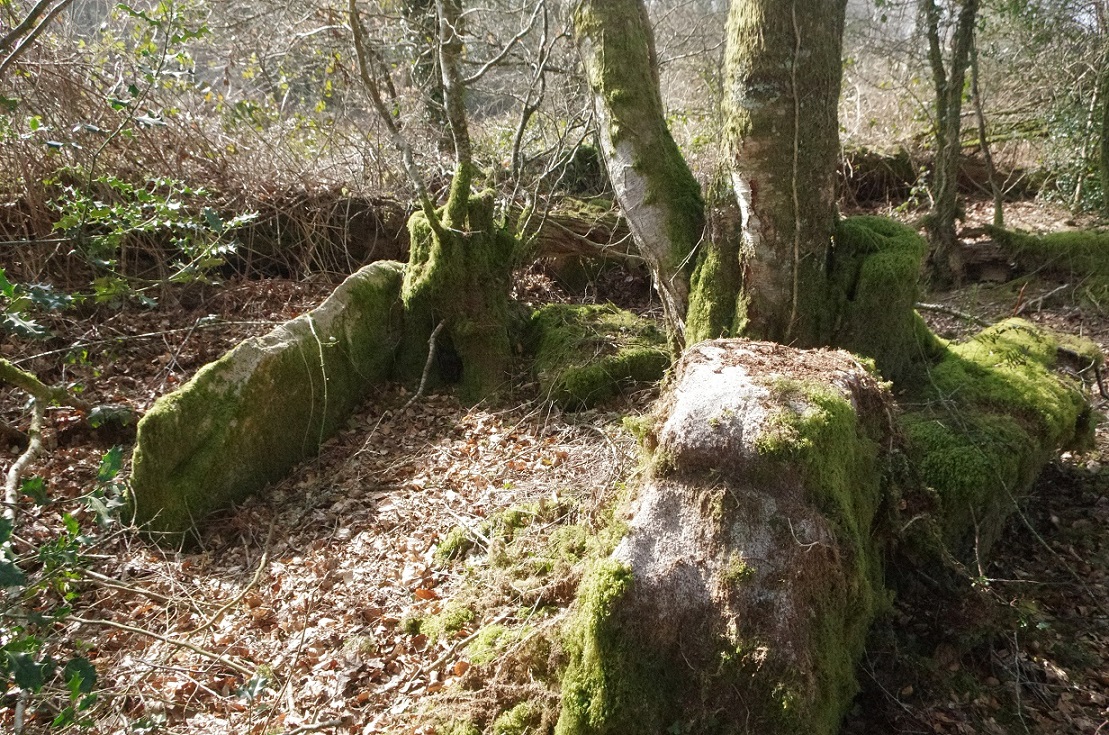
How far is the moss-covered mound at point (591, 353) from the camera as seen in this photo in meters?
6.17

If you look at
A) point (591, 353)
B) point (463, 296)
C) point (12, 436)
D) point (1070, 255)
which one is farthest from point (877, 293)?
point (12, 436)

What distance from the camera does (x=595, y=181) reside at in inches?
378

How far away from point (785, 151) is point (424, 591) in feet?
11.5

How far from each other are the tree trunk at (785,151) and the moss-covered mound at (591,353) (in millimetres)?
1706

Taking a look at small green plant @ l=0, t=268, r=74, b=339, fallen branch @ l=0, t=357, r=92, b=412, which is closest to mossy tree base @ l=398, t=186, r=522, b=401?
fallen branch @ l=0, t=357, r=92, b=412

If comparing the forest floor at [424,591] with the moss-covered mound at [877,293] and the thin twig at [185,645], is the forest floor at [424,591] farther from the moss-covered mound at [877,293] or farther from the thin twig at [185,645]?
the moss-covered mound at [877,293]

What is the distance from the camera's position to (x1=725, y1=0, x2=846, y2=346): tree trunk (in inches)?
166

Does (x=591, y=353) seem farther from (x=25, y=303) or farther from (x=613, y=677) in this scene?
(x=25, y=303)

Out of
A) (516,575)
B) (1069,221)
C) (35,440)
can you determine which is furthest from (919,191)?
(35,440)

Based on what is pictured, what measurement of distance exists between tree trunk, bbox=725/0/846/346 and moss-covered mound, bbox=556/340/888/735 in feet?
5.05

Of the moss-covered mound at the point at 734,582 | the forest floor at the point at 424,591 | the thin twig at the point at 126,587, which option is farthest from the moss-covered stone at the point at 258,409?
the moss-covered mound at the point at 734,582

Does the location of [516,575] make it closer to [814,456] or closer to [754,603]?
[754,603]

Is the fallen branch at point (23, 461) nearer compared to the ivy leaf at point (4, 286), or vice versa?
the ivy leaf at point (4, 286)

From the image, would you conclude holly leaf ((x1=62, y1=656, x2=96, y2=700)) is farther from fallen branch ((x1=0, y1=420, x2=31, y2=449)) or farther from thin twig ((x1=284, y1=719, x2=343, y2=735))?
fallen branch ((x1=0, y1=420, x2=31, y2=449))
